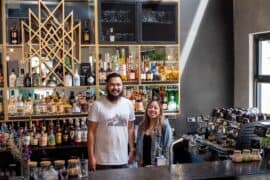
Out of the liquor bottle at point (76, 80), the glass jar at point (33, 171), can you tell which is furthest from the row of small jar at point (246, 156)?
the liquor bottle at point (76, 80)

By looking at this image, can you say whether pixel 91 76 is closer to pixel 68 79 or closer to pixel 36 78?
pixel 68 79

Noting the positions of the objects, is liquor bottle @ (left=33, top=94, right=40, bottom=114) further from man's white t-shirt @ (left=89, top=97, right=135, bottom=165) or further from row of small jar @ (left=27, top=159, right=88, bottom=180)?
row of small jar @ (left=27, top=159, right=88, bottom=180)

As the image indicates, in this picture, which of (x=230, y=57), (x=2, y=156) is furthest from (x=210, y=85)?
(x=2, y=156)

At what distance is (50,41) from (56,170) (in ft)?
8.41

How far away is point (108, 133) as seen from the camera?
12.4 ft

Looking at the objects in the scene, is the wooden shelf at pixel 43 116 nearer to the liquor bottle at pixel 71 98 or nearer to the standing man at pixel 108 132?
the liquor bottle at pixel 71 98

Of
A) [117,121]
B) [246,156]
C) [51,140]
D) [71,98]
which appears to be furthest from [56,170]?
[71,98]

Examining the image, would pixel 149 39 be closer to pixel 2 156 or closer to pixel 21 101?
pixel 21 101

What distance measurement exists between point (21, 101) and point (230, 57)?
293cm

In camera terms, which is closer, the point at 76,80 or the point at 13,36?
the point at 13,36

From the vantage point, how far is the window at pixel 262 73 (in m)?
5.09

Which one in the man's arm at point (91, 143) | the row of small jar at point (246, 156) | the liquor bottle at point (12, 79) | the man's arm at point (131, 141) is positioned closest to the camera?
the row of small jar at point (246, 156)

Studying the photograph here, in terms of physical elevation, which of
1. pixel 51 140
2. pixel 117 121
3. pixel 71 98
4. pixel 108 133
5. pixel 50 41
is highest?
pixel 50 41

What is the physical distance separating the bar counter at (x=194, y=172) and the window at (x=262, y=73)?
2291 millimetres
